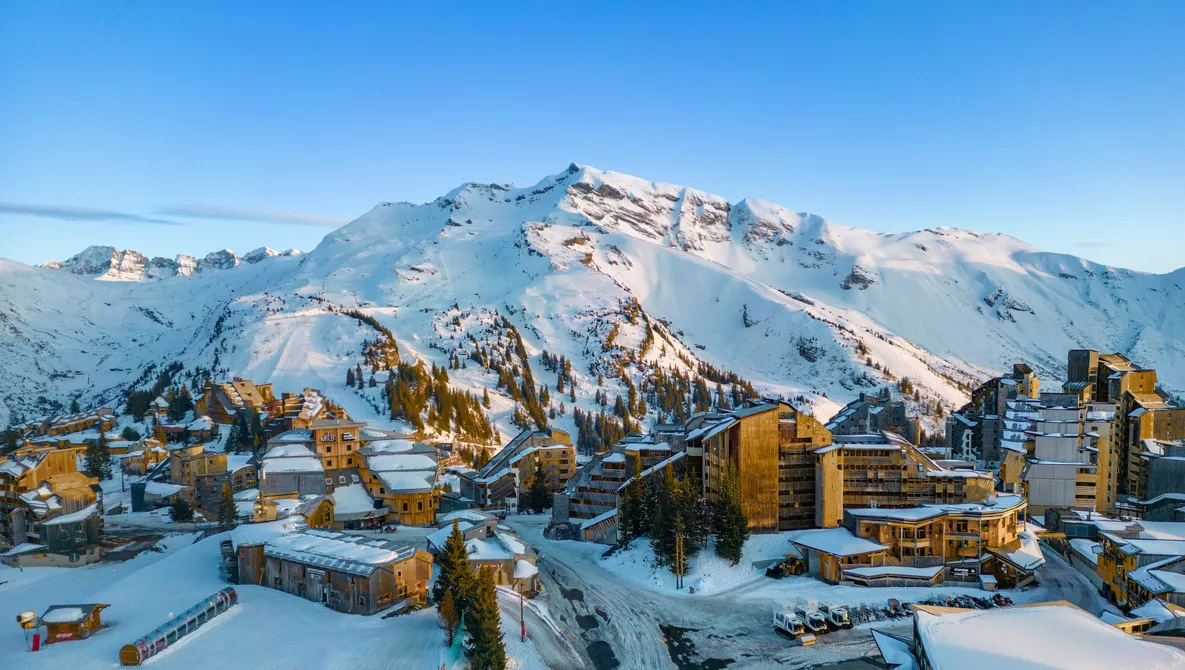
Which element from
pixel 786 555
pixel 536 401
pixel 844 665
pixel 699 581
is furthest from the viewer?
pixel 536 401

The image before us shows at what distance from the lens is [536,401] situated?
145 m

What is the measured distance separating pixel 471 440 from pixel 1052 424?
78513 millimetres

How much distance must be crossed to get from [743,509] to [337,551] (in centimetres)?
3129

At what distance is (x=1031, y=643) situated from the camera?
34906 millimetres

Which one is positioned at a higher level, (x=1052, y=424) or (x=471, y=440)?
(x=1052, y=424)

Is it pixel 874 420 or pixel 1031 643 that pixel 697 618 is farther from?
pixel 874 420

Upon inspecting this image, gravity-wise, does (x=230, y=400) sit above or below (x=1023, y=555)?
above

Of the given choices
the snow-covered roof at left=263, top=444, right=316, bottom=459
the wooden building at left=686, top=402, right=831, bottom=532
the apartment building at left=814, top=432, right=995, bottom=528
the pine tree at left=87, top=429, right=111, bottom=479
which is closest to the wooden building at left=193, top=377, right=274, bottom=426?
the pine tree at left=87, top=429, right=111, bottom=479

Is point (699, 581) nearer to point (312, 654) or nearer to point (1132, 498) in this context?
point (312, 654)

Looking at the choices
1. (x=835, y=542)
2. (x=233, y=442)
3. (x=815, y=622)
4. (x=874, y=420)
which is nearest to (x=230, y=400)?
(x=233, y=442)

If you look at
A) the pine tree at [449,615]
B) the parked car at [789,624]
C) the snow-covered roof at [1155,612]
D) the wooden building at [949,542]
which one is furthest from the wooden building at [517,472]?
the snow-covered roof at [1155,612]

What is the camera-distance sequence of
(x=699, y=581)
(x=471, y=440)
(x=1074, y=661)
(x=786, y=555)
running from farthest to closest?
(x=471, y=440) < (x=786, y=555) < (x=699, y=581) < (x=1074, y=661)

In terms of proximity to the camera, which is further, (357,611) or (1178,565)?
(1178,565)

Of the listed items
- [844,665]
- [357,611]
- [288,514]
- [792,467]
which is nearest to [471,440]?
[288,514]
